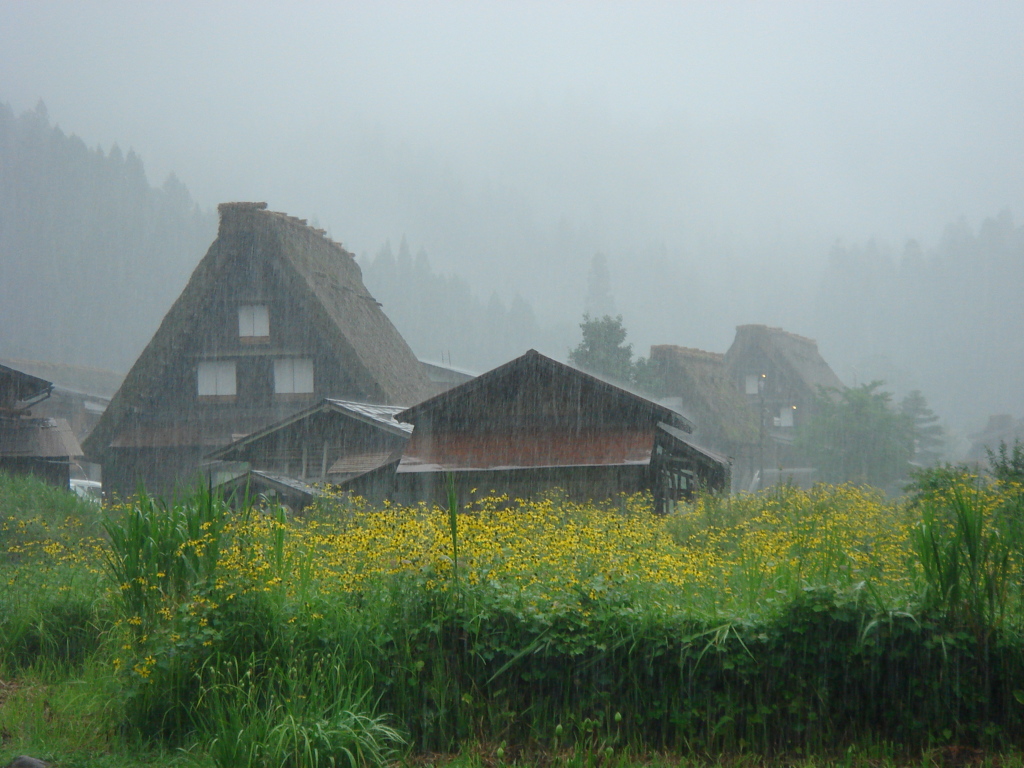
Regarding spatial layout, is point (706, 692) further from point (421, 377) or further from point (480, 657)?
point (421, 377)

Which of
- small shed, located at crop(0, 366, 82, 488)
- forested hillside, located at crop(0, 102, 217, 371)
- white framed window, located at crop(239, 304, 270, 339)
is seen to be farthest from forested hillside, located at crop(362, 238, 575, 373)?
small shed, located at crop(0, 366, 82, 488)

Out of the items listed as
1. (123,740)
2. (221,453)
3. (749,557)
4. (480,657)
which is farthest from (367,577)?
(221,453)

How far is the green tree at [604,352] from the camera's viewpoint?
3344 centimetres

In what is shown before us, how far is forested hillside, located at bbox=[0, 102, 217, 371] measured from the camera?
181 feet

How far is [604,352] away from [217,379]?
1501 centimetres

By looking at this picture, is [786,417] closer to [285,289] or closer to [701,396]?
[701,396]

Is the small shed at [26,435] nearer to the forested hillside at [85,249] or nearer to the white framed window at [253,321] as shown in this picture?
the white framed window at [253,321]

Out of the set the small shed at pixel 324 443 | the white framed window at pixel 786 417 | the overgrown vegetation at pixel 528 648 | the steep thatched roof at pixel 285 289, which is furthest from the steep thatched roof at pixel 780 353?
the overgrown vegetation at pixel 528 648

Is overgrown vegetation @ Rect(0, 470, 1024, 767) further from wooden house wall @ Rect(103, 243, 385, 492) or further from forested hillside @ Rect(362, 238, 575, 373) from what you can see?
forested hillside @ Rect(362, 238, 575, 373)

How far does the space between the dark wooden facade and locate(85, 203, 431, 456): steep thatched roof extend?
8.43 metres

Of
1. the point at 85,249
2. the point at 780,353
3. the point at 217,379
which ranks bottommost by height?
the point at 217,379

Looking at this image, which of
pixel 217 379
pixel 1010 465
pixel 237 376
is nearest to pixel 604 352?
pixel 237 376

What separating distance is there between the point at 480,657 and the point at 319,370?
754 inches

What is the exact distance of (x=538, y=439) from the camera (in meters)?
14.2
